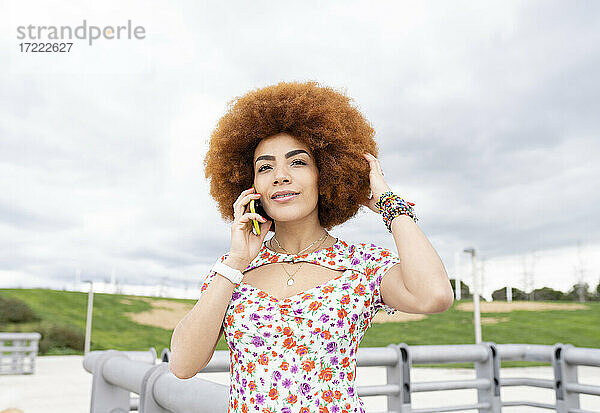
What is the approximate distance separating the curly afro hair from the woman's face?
0.04 metres

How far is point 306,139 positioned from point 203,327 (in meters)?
0.60

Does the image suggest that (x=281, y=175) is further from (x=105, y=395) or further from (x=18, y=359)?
(x=18, y=359)

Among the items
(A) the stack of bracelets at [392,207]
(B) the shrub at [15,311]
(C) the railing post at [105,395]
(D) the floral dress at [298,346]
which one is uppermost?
(A) the stack of bracelets at [392,207]

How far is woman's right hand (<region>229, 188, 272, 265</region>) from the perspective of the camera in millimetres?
1319

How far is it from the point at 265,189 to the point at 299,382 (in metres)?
0.52

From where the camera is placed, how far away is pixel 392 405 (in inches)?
123

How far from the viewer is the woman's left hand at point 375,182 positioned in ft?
4.71

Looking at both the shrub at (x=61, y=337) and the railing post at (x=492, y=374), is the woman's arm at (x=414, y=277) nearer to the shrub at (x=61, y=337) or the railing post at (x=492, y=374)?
the railing post at (x=492, y=374)

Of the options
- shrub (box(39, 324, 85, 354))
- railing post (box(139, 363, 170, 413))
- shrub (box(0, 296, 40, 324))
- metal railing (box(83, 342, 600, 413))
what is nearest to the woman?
A: railing post (box(139, 363, 170, 413))

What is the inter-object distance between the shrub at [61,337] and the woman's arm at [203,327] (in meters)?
24.2

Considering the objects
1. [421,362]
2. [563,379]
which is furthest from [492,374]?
[421,362]

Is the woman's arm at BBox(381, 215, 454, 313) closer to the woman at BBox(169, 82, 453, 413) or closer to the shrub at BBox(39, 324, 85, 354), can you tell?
the woman at BBox(169, 82, 453, 413)

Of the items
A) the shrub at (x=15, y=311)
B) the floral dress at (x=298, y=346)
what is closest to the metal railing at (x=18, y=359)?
the shrub at (x=15, y=311)

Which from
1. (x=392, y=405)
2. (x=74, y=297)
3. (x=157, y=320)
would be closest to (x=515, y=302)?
(x=157, y=320)
